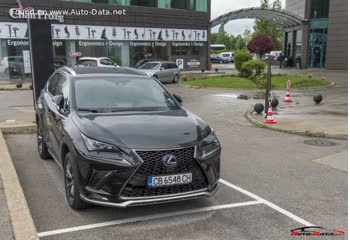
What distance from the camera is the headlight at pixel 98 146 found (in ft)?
14.3

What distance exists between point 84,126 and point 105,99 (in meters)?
0.92

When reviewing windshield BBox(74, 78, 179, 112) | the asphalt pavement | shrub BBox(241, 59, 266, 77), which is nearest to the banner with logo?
shrub BBox(241, 59, 266, 77)

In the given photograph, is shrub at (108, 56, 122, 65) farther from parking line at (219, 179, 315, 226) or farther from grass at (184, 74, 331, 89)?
parking line at (219, 179, 315, 226)

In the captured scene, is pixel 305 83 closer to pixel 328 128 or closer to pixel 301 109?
pixel 301 109

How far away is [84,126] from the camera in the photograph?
4.70 metres

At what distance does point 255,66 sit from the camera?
2489cm

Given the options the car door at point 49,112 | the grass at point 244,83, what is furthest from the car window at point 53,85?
the grass at point 244,83

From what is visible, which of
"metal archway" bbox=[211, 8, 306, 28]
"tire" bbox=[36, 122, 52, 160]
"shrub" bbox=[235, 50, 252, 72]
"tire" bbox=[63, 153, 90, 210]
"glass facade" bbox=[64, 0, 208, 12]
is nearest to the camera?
"tire" bbox=[63, 153, 90, 210]

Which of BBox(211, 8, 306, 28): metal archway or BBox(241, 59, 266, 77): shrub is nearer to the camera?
BBox(241, 59, 266, 77): shrub

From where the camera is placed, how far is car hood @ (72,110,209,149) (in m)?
4.41

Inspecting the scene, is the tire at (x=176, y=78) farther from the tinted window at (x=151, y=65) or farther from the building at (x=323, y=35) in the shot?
the building at (x=323, y=35)

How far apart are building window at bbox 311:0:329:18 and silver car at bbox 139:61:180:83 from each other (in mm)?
22386

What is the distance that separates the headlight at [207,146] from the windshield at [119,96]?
0.95m

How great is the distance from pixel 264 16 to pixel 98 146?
138 feet
